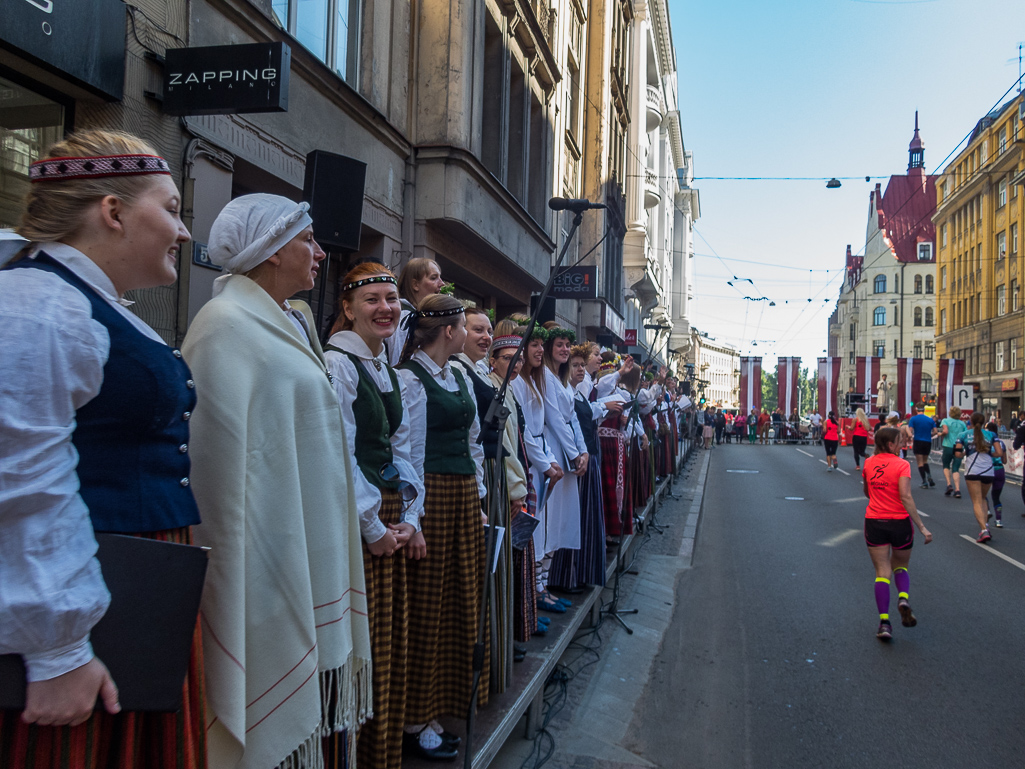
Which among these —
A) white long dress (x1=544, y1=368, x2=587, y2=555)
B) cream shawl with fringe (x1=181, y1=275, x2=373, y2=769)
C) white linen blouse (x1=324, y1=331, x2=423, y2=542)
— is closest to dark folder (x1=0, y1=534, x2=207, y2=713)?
cream shawl with fringe (x1=181, y1=275, x2=373, y2=769)

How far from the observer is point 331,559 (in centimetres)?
220

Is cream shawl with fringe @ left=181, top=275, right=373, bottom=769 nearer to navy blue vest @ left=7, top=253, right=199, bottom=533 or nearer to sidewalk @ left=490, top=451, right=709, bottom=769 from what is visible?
navy blue vest @ left=7, top=253, right=199, bottom=533

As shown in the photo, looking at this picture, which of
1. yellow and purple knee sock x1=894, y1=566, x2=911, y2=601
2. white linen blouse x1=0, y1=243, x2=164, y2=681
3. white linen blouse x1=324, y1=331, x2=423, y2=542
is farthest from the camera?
yellow and purple knee sock x1=894, y1=566, x2=911, y2=601

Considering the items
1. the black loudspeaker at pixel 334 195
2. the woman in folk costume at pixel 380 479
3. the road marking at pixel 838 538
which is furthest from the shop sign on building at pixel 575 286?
the woman in folk costume at pixel 380 479

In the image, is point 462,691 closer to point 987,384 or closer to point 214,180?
point 214,180

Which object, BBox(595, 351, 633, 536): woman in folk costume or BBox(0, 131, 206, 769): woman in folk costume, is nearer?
BBox(0, 131, 206, 769): woman in folk costume

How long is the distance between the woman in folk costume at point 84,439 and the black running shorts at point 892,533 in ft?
19.8

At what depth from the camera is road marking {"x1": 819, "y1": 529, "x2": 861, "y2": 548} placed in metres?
10.3

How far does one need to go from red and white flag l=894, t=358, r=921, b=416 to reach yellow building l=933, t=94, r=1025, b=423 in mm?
10808

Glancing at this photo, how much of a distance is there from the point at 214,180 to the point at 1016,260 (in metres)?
53.5

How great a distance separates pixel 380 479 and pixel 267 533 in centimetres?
84

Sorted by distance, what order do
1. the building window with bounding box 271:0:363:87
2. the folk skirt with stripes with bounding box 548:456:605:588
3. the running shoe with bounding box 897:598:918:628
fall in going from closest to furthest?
the folk skirt with stripes with bounding box 548:456:605:588 < the running shoe with bounding box 897:598:918:628 < the building window with bounding box 271:0:363:87

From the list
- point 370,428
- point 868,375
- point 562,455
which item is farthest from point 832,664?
point 868,375

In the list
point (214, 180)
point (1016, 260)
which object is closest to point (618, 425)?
point (214, 180)
